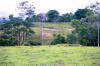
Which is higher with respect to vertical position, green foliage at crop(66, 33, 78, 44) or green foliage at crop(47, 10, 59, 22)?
green foliage at crop(47, 10, 59, 22)

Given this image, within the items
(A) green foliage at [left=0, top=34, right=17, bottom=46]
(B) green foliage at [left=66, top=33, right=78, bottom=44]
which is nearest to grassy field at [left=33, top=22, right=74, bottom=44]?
(B) green foliage at [left=66, top=33, right=78, bottom=44]

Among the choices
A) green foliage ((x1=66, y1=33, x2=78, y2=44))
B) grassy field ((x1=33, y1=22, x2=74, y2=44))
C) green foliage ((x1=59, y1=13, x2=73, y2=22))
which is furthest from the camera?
green foliage ((x1=59, y1=13, x2=73, y2=22))

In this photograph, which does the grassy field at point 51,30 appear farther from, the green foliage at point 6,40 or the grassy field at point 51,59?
the grassy field at point 51,59

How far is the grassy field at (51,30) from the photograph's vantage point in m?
20.8

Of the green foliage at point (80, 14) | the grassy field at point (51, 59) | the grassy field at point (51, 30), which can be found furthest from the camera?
the green foliage at point (80, 14)

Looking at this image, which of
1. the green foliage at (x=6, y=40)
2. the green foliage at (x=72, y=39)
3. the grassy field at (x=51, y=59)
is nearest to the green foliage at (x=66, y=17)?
the green foliage at (x=72, y=39)

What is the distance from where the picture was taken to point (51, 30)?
23.7 meters

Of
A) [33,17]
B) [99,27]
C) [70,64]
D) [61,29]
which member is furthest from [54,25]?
[70,64]

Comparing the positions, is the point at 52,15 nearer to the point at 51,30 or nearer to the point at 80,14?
the point at 51,30

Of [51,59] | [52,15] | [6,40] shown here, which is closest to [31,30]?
[6,40]

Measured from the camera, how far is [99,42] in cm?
1752

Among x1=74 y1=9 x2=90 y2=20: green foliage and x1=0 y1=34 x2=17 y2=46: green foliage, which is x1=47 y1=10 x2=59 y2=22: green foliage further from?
x1=0 y1=34 x2=17 y2=46: green foliage

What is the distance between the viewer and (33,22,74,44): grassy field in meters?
20.8

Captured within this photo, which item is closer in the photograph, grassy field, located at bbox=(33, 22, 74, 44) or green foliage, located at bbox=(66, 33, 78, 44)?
green foliage, located at bbox=(66, 33, 78, 44)
